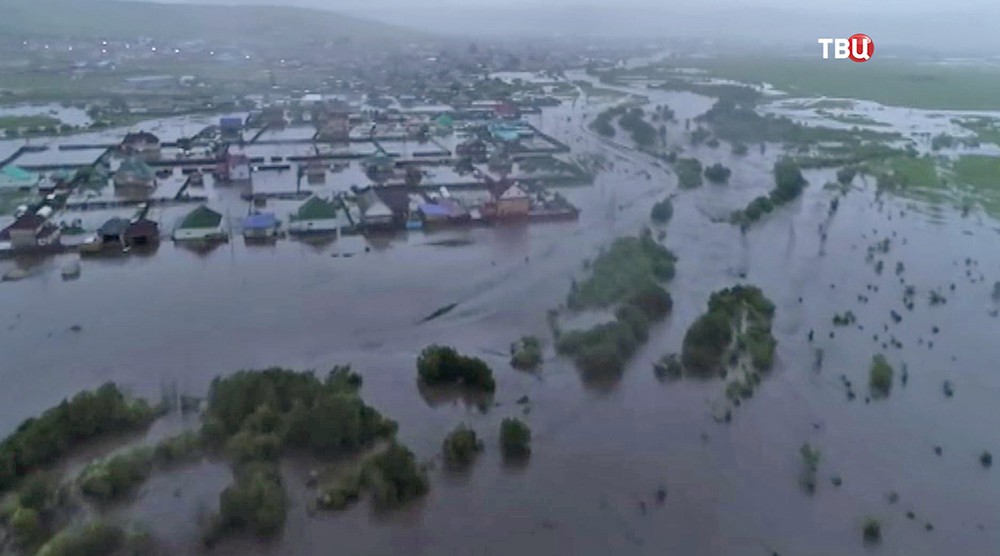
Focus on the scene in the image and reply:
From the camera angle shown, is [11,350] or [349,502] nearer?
[349,502]

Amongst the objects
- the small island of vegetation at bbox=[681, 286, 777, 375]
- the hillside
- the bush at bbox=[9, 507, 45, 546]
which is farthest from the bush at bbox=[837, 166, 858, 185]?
the hillside

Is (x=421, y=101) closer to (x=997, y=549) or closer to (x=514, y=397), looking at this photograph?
(x=514, y=397)

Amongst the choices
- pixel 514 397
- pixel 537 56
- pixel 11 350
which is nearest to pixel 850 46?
pixel 514 397

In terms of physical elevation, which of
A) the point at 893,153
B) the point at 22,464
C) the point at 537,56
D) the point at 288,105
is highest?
the point at 537,56

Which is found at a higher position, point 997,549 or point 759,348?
point 759,348

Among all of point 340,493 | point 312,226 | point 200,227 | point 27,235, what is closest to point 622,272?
point 312,226

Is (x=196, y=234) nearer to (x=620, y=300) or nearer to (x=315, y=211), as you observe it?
(x=315, y=211)
